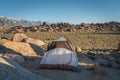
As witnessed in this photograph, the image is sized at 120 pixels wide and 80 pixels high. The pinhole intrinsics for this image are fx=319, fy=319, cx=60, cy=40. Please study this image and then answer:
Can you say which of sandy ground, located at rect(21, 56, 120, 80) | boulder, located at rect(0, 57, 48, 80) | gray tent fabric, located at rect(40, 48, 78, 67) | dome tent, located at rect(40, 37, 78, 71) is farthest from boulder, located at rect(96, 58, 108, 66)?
boulder, located at rect(0, 57, 48, 80)

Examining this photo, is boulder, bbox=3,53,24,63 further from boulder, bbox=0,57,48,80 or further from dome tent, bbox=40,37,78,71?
boulder, bbox=0,57,48,80

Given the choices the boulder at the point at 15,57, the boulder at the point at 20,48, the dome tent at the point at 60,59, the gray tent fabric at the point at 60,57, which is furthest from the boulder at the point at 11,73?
the boulder at the point at 20,48

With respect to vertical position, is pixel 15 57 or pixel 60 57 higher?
pixel 60 57

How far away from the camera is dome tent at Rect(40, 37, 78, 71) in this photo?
53.6ft

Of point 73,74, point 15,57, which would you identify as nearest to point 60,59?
point 73,74

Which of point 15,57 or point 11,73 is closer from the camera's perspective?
point 11,73

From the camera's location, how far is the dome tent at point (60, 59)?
16.3m

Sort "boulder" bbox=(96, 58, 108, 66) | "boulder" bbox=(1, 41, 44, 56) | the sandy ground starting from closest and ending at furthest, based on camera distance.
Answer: the sandy ground < "boulder" bbox=(96, 58, 108, 66) < "boulder" bbox=(1, 41, 44, 56)

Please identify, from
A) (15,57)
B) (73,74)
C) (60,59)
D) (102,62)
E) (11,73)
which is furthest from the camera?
(102,62)

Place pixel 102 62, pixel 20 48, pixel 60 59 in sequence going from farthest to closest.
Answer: pixel 20 48
pixel 102 62
pixel 60 59

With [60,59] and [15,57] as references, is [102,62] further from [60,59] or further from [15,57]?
[15,57]

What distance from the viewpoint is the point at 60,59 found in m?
16.6

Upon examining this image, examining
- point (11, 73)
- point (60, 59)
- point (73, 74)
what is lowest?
point (73, 74)

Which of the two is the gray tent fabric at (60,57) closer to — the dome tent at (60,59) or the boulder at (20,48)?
the dome tent at (60,59)
